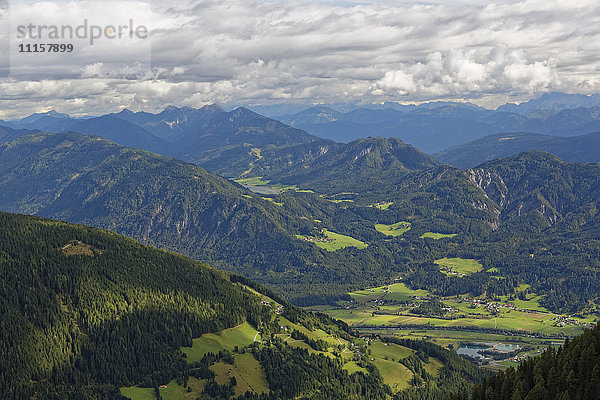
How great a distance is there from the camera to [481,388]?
16012 centimetres

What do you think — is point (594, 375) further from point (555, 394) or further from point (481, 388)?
point (481, 388)

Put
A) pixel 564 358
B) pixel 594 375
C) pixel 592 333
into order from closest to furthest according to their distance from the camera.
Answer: pixel 594 375, pixel 564 358, pixel 592 333

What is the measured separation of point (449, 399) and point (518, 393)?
22.3 meters

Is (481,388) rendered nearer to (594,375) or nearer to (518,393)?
(518,393)

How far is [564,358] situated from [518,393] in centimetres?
1978

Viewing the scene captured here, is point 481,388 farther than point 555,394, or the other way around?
point 481,388

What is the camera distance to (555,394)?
140875mm

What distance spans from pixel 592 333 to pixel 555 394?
32.5 metres

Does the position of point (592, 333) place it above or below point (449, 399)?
above

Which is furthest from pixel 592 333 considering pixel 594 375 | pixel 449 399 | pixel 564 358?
pixel 449 399

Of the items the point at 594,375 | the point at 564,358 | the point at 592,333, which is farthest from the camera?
the point at 592,333

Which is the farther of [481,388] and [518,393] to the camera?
[481,388]

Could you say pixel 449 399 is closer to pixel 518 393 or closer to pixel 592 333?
pixel 518 393

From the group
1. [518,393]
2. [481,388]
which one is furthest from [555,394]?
[481,388]
